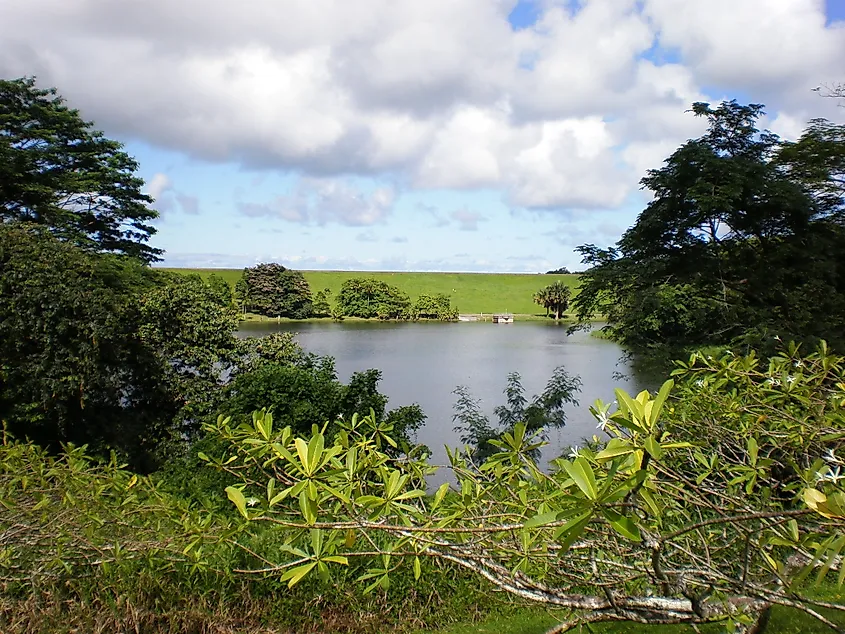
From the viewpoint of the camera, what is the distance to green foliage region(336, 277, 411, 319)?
54509 millimetres

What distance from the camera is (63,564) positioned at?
293 centimetres

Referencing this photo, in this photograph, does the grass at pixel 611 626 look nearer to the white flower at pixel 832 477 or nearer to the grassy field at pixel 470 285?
the white flower at pixel 832 477

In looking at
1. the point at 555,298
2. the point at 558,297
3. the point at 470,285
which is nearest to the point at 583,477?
the point at 558,297

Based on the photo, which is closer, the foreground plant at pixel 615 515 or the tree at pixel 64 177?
the foreground plant at pixel 615 515

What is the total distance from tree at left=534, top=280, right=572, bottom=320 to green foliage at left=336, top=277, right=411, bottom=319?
652 inches

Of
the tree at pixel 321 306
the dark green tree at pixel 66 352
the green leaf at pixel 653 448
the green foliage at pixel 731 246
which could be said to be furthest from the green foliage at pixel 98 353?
the tree at pixel 321 306

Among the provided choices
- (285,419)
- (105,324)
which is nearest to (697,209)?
(285,419)

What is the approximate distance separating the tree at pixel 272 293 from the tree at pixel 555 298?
26.6 metres

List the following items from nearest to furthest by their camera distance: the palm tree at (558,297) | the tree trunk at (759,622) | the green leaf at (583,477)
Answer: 1. the green leaf at (583,477)
2. the tree trunk at (759,622)
3. the palm tree at (558,297)

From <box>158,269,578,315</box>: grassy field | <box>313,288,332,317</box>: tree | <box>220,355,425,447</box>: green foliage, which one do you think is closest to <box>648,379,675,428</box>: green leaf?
<box>220,355,425,447</box>: green foliage

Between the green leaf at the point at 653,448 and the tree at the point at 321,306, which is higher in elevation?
the green leaf at the point at 653,448

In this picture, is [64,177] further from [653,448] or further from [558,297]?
[558,297]

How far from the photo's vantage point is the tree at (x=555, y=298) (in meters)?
62.5

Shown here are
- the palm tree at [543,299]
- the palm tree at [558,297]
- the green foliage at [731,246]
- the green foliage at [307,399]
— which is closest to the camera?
A: the green foliage at [307,399]
